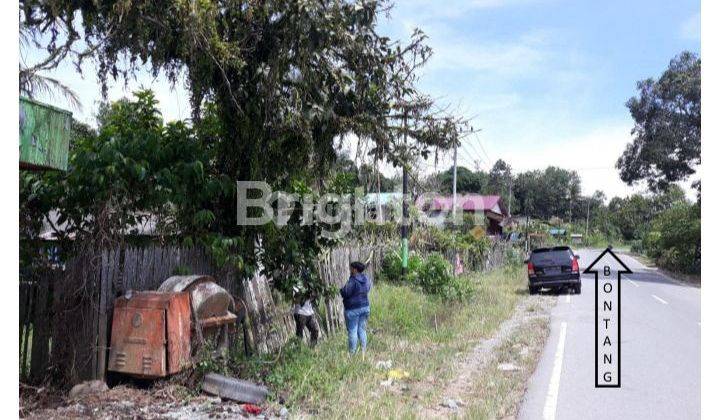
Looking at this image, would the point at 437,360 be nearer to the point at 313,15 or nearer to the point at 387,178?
the point at 387,178

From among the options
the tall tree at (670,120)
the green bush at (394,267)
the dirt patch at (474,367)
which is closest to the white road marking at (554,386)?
the dirt patch at (474,367)

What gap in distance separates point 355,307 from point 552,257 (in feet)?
38.2

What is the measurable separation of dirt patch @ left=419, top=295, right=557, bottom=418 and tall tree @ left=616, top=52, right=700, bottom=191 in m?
20.5

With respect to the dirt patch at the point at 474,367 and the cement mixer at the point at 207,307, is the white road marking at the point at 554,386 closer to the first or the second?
the dirt patch at the point at 474,367

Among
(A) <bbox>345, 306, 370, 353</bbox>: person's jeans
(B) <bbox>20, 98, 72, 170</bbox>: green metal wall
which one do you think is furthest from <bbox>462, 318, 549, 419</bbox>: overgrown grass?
(B) <bbox>20, 98, 72, 170</bbox>: green metal wall

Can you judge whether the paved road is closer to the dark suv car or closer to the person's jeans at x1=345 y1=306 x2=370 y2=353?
the person's jeans at x1=345 y1=306 x2=370 y2=353

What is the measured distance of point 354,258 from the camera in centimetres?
1347

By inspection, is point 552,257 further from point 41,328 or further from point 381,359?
point 41,328

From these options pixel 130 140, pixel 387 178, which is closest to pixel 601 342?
pixel 387 178

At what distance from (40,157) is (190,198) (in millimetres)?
2250

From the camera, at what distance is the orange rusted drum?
629 centimetres

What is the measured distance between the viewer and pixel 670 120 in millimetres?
30156

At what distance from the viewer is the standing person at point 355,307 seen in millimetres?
9062

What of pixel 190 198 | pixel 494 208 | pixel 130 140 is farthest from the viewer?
pixel 494 208
